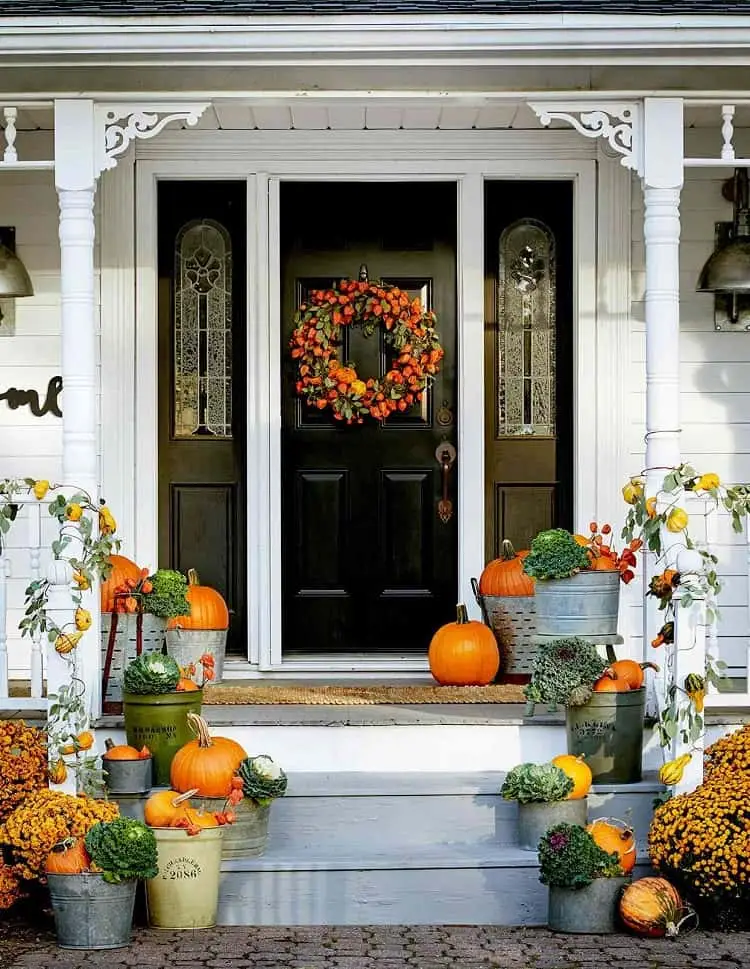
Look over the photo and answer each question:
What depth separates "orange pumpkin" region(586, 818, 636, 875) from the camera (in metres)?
5.10

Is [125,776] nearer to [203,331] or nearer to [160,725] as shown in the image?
[160,725]

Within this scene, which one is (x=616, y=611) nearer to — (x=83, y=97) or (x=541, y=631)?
(x=541, y=631)

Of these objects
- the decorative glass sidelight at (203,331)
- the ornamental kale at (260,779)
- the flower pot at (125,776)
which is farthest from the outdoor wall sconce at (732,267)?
the flower pot at (125,776)

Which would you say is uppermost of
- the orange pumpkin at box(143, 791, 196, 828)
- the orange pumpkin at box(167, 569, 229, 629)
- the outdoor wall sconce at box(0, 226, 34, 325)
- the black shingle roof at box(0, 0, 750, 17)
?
the black shingle roof at box(0, 0, 750, 17)

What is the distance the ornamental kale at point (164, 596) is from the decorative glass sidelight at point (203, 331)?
4.12 ft

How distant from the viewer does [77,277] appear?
579 centimetres

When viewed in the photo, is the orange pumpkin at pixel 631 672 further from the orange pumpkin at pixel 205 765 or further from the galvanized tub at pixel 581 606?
the orange pumpkin at pixel 205 765

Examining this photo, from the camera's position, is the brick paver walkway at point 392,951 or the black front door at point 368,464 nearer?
the brick paver walkway at point 392,951

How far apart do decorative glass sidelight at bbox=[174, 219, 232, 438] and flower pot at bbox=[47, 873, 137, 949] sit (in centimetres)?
267

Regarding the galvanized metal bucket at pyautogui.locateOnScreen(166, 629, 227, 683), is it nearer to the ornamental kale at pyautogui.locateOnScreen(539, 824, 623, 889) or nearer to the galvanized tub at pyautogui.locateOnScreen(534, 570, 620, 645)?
the galvanized tub at pyautogui.locateOnScreen(534, 570, 620, 645)

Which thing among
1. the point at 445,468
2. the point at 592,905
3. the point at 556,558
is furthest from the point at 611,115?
the point at 592,905

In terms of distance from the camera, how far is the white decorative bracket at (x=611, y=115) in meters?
5.80

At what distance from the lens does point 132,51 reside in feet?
18.4

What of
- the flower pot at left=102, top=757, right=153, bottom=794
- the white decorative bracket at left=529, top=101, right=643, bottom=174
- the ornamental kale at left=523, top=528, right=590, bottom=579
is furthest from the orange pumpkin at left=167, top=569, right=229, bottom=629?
the white decorative bracket at left=529, top=101, right=643, bottom=174
